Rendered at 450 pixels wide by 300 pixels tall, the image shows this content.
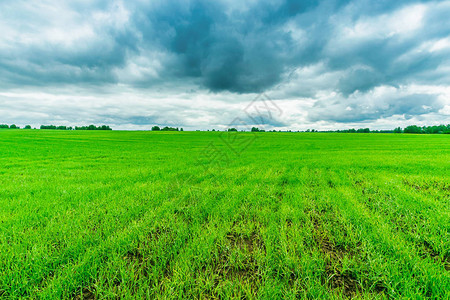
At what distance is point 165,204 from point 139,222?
922 mm

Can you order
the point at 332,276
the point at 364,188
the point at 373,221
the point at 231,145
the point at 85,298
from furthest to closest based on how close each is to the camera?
the point at 231,145 < the point at 364,188 < the point at 373,221 < the point at 332,276 < the point at 85,298

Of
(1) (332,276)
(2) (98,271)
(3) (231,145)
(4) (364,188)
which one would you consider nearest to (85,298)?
(2) (98,271)

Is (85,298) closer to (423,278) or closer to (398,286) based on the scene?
(398,286)

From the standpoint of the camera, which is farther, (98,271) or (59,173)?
(59,173)

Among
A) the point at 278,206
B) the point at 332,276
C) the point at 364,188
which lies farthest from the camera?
the point at 364,188

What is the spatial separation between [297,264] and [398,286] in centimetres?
121

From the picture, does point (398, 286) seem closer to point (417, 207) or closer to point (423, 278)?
point (423, 278)

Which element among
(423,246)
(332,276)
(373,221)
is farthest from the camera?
(373,221)

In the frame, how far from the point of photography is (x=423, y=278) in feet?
7.13

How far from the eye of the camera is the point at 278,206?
441cm

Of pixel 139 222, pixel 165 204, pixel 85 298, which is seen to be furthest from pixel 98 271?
pixel 165 204

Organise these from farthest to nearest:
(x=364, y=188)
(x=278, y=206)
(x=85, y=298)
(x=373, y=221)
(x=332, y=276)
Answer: (x=364, y=188)
(x=278, y=206)
(x=373, y=221)
(x=332, y=276)
(x=85, y=298)

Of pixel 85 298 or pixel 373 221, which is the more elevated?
pixel 373 221

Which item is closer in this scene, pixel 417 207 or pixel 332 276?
pixel 332 276
